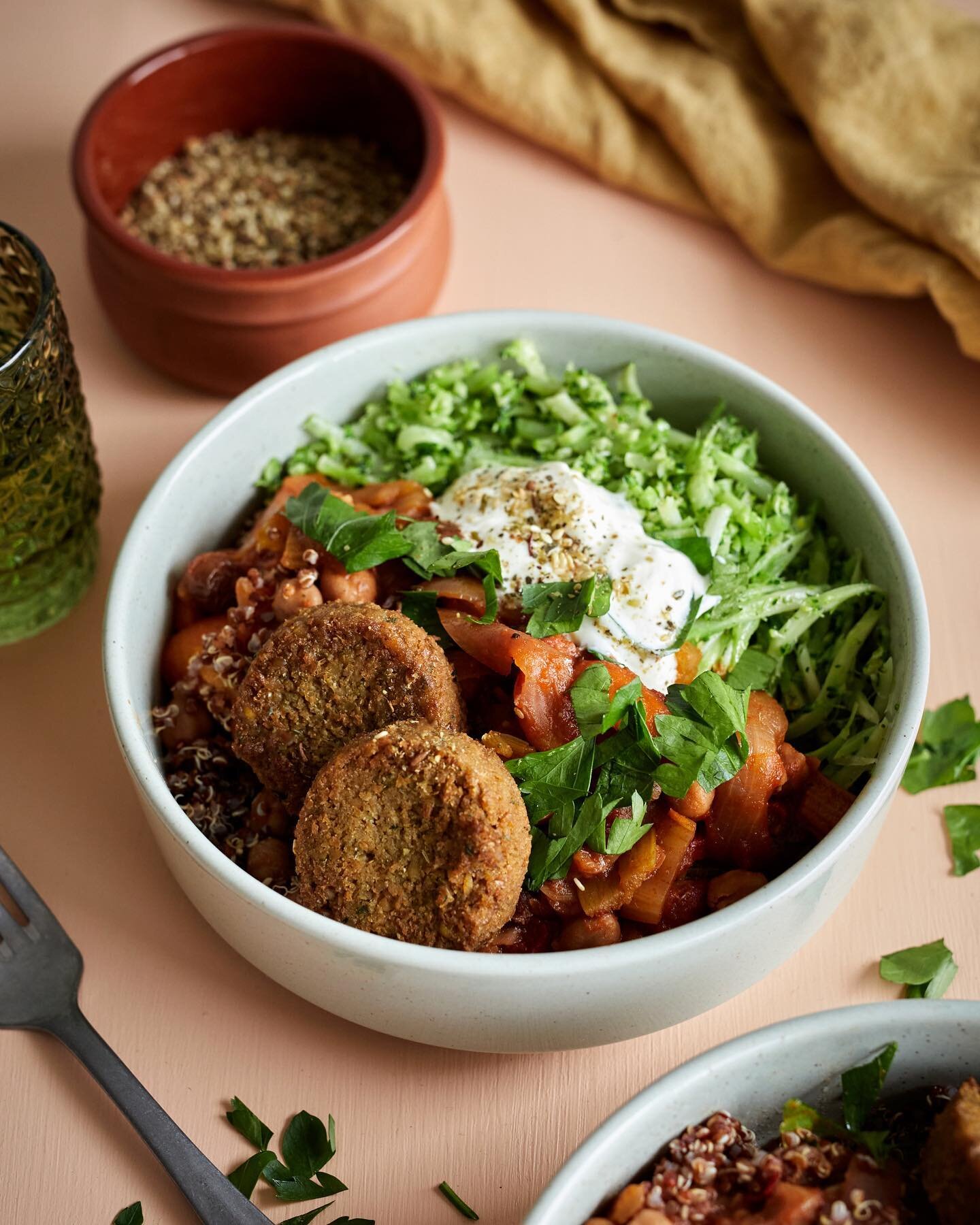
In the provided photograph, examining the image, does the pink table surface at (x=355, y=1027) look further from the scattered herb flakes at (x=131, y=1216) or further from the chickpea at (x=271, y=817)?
the chickpea at (x=271, y=817)

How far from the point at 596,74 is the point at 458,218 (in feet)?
1.99

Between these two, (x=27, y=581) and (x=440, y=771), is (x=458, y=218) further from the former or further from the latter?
(x=440, y=771)

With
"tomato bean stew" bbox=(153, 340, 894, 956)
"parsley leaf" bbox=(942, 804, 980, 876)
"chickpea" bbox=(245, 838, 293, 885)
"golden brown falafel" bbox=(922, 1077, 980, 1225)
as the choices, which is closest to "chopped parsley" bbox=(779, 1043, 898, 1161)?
"golden brown falafel" bbox=(922, 1077, 980, 1225)

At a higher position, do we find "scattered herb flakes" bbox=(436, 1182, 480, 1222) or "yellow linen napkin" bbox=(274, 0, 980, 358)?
"yellow linen napkin" bbox=(274, 0, 980, 358)

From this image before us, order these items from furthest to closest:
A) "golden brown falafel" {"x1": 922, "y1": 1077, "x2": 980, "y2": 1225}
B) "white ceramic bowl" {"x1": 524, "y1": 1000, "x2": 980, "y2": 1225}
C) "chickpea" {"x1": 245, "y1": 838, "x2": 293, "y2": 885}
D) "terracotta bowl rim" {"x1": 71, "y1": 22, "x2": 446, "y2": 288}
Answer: "terracotta bowl rim" {"x1": 71, "y1": 22, "x2": 446, "y2": 288}, "chickpea" {"x1": 245, "y1": 838, "x2": 293, "y2": 885}, "white ceramic bowl" {"x1": 524, "y1": 1000, "x2": 980, "y2": 1225}, "golden brown falafel" {"x1": 922, "y1": 1077, "x2": 980, "y2": 1225}

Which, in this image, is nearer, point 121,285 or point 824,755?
point 824,755

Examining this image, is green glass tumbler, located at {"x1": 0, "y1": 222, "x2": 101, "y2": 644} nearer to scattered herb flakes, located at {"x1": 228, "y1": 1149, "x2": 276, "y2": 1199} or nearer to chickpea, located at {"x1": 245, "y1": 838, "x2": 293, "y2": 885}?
chickpea, located at {"x1": 245, "y1": 838, "x2": 293, "y2": 885}

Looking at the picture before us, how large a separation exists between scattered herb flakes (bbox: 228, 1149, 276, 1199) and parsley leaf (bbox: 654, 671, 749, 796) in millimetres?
944

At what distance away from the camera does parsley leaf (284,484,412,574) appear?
8.24ft

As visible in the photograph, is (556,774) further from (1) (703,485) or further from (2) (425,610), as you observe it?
(1) (703,485)

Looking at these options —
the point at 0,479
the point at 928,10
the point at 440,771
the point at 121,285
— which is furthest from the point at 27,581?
the point at 928,10

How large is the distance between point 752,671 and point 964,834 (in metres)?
0.56

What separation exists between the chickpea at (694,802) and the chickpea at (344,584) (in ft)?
2.34

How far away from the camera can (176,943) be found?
2498mm
